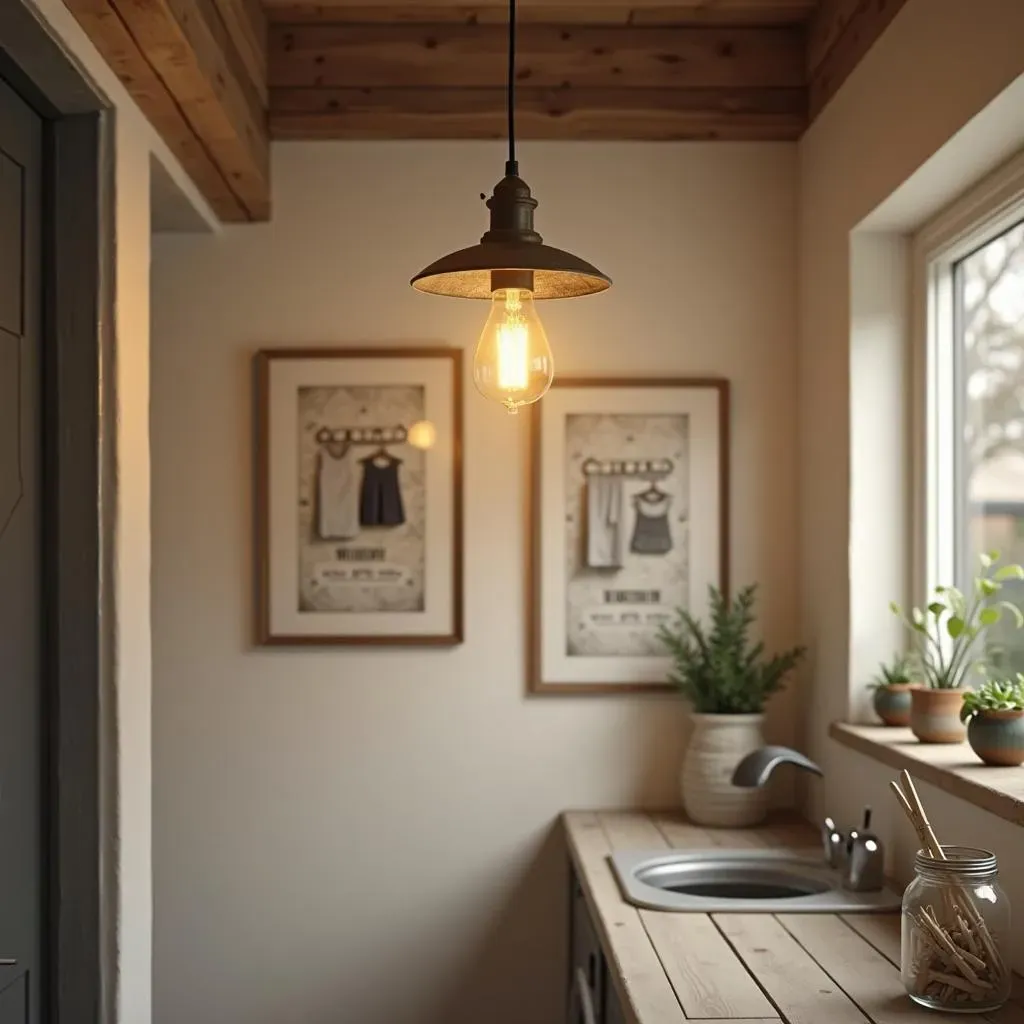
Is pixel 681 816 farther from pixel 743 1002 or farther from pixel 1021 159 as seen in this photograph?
pixel 1021 159

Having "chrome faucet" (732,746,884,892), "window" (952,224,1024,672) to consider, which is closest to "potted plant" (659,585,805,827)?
"chrome faucet" (732,746,884,892)

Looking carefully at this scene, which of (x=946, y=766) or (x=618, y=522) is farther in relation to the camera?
(x=618, y=522)

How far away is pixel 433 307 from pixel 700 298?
2.11 feet

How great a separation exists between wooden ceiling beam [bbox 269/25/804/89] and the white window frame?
690 millimetres

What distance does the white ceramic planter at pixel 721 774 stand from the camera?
10.2 ft

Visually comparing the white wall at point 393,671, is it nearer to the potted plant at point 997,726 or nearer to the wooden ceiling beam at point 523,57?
the wooden ceiling beam at point 523,57

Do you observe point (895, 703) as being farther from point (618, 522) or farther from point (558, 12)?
point (558, 12)

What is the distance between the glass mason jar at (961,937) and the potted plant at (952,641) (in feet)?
2.43

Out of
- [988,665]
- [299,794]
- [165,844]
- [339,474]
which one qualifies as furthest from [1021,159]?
[165,844]

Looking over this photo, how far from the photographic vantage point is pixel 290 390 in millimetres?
3307

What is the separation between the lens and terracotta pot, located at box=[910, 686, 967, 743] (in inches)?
102

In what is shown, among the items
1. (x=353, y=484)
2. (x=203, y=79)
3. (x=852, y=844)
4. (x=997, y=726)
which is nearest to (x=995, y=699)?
(x=997, y=726)

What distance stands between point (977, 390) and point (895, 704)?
65 centimetres

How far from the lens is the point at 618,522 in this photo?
131 inches
